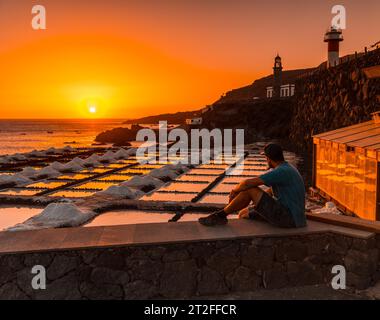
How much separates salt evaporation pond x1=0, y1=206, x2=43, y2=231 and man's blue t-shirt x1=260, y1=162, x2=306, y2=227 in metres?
7.27

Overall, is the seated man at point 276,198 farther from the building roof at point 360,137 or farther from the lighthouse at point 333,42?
the lighthouse at point 333,42

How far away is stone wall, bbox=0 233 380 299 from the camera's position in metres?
4.12

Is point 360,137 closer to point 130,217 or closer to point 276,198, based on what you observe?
point 130,217

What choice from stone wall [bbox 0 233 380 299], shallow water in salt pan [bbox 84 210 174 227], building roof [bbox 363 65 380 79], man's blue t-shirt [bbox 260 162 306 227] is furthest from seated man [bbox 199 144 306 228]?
building roof [bbox 363 65 380 79]

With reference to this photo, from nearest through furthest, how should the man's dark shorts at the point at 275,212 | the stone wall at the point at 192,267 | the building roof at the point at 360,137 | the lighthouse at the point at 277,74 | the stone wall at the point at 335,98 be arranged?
the stone wall at the point at 192,267 → the man's dark shorts at the point at 275,212 → the building roof at the point at 360,137 → the stone wall at the point at 335,98 → the lighthouse at the point at 277,74

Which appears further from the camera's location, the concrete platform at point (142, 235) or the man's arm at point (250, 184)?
the man's arm at point (250, 184)

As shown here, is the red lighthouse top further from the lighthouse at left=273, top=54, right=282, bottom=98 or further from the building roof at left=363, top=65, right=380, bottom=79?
the building roof at left=363, top=65, right=380, bottom=79

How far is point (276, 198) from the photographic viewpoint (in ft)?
16.0

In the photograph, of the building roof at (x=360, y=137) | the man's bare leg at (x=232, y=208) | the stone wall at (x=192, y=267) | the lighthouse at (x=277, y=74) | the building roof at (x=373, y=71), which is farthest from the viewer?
the lighthouse at (x=277, y=74)

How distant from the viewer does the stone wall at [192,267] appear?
13.5ft

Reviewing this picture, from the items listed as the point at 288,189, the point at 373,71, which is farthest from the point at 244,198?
the point at 373,71

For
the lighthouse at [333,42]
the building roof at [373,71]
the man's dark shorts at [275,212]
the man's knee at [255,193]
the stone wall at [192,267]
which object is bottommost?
Result: the stone wall at [192,267]

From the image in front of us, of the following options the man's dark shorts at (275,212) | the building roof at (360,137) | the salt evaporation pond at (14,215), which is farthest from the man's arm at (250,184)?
the salt evaporation pond at (14,215)

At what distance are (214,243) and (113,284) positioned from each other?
3.78 ft
